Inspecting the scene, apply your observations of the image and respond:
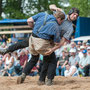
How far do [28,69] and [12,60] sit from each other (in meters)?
4.94

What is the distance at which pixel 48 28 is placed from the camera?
5.88 meters

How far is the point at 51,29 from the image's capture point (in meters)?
5.86

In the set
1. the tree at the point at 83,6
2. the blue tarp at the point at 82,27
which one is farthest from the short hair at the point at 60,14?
the tree at the point at 83,6

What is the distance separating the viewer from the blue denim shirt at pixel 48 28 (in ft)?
19.2

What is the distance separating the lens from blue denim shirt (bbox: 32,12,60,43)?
586 centimetres

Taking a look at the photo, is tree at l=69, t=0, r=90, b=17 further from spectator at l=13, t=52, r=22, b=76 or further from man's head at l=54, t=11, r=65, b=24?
man's head at l=54, t=11, r=65, b=24

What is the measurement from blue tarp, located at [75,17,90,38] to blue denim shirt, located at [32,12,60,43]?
12.5 metres

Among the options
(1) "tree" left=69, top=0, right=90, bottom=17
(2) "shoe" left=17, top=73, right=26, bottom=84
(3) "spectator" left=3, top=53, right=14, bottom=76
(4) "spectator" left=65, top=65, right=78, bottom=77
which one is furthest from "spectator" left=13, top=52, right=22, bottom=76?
(1) "tree" left=69, top=0, right=90, bottom=17

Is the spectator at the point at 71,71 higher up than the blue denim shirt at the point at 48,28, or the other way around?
the blue denim shirt at the point at 48,28

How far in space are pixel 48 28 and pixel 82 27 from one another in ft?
43.6

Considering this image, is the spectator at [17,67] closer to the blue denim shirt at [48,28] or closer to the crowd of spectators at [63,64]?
the crowd of spectators at [63,64]

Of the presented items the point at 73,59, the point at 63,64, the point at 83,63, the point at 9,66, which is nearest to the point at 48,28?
the point at 83,63

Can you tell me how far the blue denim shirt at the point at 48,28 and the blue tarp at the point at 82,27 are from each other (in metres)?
12.5

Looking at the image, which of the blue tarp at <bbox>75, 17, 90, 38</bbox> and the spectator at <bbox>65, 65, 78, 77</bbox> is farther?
the blue tarp at <bbox>75, 17, 90, 38</bbox>
